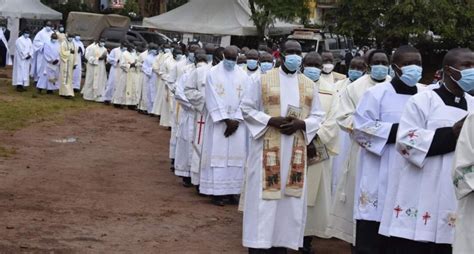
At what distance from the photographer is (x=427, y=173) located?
261 inches

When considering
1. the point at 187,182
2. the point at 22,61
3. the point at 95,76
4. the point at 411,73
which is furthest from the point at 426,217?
the point at 22,61

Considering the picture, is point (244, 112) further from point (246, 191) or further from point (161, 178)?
point (161, 178)

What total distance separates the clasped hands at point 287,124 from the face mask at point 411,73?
1345 millimetres

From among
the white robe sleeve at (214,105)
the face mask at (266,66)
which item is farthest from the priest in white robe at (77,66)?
the white robe sleeve at (214,105)

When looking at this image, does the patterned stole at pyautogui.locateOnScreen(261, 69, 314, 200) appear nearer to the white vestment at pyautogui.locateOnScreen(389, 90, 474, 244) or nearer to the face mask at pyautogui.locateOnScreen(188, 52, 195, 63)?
the white vestment at pyautogui.locateOnScreen(389, 90, 474, 244)

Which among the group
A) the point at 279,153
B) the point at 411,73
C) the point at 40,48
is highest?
the point at 411,73

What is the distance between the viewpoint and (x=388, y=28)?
29.7 m

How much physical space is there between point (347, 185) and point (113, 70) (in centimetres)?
1785

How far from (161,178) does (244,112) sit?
19.0ft

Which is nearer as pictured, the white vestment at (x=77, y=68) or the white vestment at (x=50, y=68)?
the white vestment at (x=50, y=68)

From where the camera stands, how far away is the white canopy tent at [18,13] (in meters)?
37.5

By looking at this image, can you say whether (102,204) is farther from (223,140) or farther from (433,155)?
(433,155)

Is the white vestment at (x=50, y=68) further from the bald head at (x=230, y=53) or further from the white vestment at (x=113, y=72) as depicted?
the bald head at (x=230, y=53)

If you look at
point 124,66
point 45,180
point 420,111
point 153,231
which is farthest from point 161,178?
point 124,66
